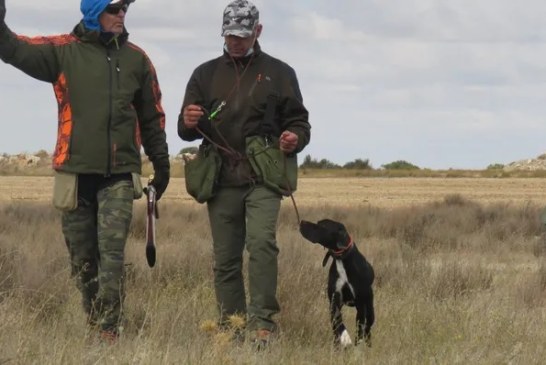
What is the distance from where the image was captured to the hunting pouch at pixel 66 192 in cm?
680

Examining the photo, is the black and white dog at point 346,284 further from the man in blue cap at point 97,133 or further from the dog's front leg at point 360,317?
the man in blue cap at point 97,133

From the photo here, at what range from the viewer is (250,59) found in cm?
745

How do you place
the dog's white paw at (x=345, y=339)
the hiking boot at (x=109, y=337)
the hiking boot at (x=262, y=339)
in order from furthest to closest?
the dog's white paw at (x=345, y=339) → the hiking boot at (x=262, y=339) → the hiking boot at (x=109, y=337)

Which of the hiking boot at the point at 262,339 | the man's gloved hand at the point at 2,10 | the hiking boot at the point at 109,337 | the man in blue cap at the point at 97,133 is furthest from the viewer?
the man in blue cap at the point at 97,133

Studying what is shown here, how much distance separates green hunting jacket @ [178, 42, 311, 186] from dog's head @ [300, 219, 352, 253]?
0.48 metres

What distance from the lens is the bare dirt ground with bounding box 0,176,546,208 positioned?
31.2 metres

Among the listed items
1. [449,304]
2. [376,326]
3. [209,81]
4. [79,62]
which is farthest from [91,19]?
[449,304]

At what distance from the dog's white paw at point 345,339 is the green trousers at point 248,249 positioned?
434mm

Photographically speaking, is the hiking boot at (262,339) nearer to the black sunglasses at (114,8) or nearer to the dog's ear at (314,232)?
the dog's ear at (314,232)

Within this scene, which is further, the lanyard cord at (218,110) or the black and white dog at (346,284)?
the lanyard cord at (218,110)

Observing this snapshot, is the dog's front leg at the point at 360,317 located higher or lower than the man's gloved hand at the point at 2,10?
lower

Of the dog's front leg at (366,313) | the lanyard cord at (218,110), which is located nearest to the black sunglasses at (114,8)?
the lanyard cord at (218,110)

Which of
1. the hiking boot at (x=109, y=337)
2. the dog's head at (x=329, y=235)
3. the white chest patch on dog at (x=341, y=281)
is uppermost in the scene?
the dog's head at (x=329, y=235)

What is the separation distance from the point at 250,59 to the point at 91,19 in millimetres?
1095
